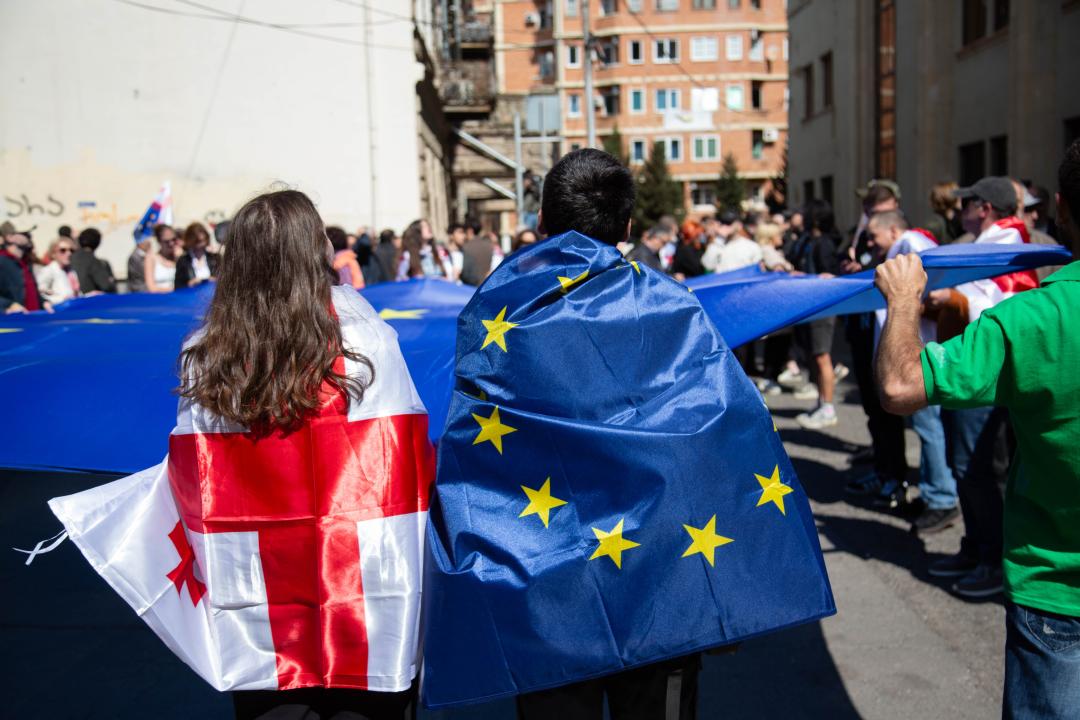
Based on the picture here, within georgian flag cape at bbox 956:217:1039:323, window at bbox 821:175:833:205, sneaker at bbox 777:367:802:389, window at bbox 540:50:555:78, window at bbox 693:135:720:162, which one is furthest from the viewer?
window at bbox 540:50:555:78

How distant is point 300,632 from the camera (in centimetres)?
257

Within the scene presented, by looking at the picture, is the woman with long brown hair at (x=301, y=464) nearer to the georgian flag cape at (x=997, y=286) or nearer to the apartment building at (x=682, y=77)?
the georgian flag cape at (x=997, y=286)

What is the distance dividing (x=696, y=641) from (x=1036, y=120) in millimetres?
15635

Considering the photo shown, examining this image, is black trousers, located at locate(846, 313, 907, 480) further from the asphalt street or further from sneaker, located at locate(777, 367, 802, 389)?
sneaker, located at locate(777, 367, 802, 389)

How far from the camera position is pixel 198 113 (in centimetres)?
2022

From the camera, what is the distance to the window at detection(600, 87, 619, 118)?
217 feet

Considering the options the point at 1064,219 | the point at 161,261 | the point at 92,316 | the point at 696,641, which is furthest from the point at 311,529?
the point at 161,261

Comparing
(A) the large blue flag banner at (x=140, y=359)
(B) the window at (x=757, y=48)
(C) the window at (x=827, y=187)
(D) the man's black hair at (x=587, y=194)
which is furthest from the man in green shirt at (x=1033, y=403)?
(B) the window at (x=757, y=48)

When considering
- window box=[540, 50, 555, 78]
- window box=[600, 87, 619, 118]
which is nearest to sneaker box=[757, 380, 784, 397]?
window box=[600, 87, 619, 118]

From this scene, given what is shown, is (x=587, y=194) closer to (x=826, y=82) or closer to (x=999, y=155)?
(x=999, y=155)

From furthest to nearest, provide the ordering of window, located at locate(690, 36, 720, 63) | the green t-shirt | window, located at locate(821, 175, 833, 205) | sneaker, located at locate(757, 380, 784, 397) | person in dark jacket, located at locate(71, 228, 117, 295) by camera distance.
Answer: window, located at locate(690, 36, 720, 63) < window, located at locate(821, 175, 833, 205) < person in dark jacket, located at locate(71, 228, 117, 295) < sneaker, located at locate(757, 380, 784, 397) < the green t-shirt

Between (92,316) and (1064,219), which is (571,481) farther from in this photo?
(92,316)

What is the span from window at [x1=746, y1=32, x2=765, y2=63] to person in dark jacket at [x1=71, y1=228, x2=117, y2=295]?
59071mm

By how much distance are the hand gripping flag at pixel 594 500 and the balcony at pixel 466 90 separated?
30.7 m
